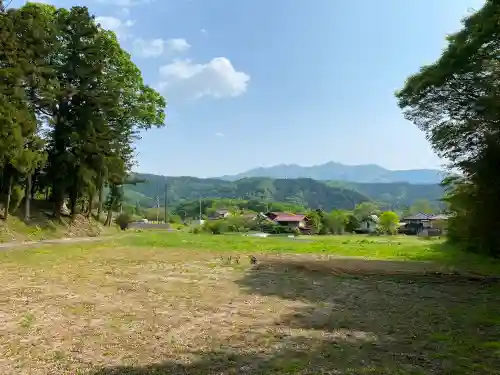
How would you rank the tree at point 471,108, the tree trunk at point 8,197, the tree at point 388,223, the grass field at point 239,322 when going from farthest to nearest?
1. the tree at point 388,223
2. the tree trunk at point 8,197
3. the tree at point 471,108
4. the grass field at point 239,322

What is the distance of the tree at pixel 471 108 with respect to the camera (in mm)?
14852

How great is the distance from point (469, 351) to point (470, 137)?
42.8ft

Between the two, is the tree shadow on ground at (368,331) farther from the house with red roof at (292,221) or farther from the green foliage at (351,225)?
the house with red roof at (292,221)

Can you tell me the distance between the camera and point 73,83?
1272 inches

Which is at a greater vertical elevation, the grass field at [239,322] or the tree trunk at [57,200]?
the tree trunk at [57,200]

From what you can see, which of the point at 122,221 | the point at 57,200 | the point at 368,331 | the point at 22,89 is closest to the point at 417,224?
the point at 122,221

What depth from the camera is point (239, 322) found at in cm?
834

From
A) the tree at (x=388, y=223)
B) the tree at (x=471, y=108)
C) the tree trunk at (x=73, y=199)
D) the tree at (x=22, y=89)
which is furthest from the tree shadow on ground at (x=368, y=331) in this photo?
the tree at (x=388, y=223)

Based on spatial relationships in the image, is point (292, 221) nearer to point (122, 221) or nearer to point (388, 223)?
point (388, 223)

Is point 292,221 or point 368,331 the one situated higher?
point 368,331

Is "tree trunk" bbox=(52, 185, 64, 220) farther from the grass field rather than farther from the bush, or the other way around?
the grass field

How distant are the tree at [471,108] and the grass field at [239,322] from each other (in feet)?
10.1

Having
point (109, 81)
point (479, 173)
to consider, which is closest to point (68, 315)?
point (479, 173)

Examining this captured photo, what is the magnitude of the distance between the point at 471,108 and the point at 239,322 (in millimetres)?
14310
